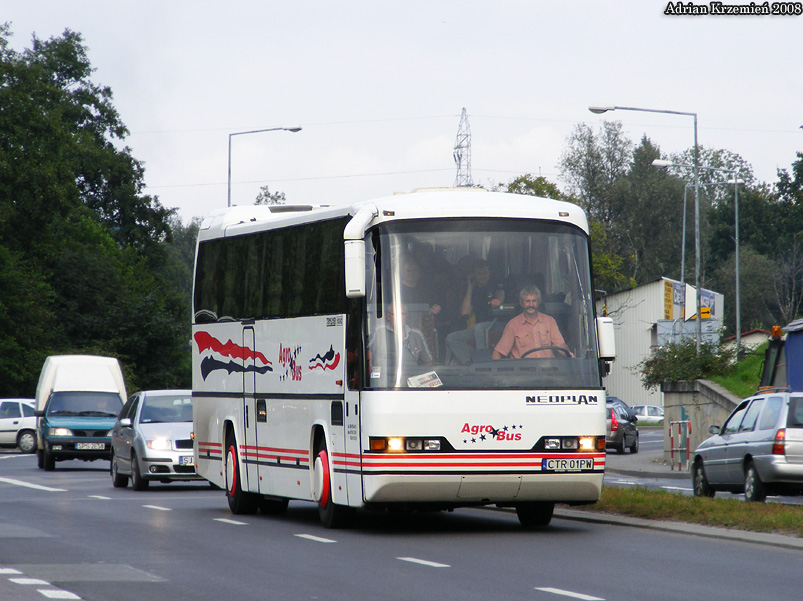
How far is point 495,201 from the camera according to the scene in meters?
15.4

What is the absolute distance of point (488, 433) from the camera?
47.8 feet

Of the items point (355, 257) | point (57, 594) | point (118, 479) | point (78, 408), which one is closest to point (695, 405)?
point (78, 408)

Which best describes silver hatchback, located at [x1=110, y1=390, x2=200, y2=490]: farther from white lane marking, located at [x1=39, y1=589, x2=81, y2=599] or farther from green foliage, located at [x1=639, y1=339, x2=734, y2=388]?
green foliage, located at [x1=639, y1=339, x2=734, y2=388]

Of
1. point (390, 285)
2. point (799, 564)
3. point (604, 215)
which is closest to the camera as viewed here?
point (799, 564)

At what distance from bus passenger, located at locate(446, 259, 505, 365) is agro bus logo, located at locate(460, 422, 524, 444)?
664 mm

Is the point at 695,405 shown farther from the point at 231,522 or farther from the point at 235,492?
the point at 231,522

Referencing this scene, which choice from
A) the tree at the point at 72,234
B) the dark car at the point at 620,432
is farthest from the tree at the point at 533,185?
the dark car at the point at 620,432

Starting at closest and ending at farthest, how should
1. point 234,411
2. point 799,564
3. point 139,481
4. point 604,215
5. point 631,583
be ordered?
1. point 631,583
2. point 799,564
3. point 234,411
4. point 139,481
5. point 604,215

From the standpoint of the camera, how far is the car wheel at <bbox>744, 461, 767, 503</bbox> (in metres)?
20.3

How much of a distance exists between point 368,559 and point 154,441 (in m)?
12.1

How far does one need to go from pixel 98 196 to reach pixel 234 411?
62437 millimetres

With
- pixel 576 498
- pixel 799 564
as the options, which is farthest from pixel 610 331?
pixel 799 564

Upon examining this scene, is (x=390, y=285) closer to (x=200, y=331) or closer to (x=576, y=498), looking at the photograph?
(x=576, y=498)

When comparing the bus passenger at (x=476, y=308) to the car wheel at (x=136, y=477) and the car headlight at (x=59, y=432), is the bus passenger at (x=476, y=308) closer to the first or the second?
A: the car wheel at (x=136, y=477)
